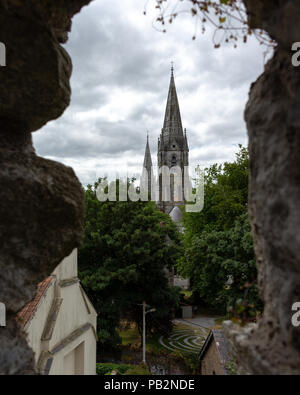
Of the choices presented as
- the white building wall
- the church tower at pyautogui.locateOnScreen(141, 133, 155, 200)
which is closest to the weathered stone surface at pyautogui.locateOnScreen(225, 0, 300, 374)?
the white building wall

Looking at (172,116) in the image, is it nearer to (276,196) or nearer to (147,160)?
(147,160)

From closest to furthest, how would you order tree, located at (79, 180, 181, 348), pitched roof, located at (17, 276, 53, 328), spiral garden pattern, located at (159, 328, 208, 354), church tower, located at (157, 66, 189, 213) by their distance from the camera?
pitched roof, located at (17, 276, 53, 328), tree, located at (79, 180, 181, 348), spiral garden pattern, located at (159, 328, 208, 354), church tower, located at (157, 66, 189, 213)

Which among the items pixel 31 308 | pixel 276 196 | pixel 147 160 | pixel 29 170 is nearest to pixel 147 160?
pixel 147 160

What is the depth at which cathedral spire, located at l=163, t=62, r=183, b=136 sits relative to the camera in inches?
2370

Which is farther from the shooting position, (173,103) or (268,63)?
(173,103)

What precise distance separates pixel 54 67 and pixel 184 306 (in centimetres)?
2870

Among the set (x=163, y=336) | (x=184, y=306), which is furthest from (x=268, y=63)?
(x=184, y=306)

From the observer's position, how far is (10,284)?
3.21 meters

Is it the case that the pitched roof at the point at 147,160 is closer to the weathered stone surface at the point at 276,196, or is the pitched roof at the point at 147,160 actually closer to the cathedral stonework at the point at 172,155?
the cathedral stonework at the point at 172,155

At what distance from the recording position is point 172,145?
61.7 meters

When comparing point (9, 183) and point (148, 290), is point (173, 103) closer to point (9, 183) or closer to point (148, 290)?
point (148, 290)

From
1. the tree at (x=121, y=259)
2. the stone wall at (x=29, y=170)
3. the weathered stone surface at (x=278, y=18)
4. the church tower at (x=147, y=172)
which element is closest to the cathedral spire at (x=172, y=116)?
the church tower at (x=147, y=172)

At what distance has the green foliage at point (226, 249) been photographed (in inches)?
528

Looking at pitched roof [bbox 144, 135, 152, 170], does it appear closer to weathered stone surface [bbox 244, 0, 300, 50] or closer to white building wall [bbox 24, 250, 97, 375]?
white building wall [bbox 24, 250, 97, 375]
